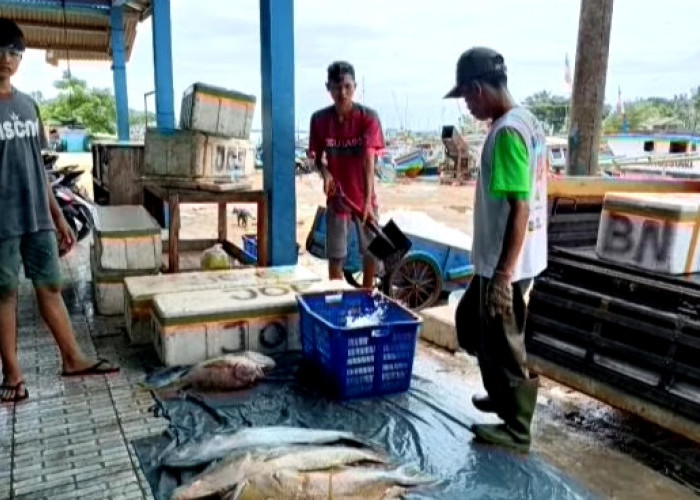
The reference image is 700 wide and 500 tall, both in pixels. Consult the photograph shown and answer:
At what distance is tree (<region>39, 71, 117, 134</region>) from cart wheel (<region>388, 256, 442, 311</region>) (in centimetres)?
2798

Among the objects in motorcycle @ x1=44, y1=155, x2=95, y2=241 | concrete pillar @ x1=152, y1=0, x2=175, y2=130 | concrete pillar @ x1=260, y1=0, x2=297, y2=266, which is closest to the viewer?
concrete pillar @ x1=260, y1=0, x2=297, y2=266

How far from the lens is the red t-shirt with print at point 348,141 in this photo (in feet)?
15.9

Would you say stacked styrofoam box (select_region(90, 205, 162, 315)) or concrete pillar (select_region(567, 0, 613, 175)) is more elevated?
concrete pillar (select_region(567, 0, 613, 175))

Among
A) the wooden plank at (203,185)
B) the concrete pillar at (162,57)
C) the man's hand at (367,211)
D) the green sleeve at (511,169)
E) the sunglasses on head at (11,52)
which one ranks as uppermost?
the concrete pillar at (162,57)

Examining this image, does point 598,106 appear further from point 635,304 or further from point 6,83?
point 6,83

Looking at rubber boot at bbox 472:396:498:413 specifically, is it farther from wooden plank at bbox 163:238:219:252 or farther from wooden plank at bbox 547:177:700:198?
wooden plank at bbox 163:238:219:252

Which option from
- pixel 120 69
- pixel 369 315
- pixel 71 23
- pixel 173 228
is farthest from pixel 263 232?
pixel 71 23

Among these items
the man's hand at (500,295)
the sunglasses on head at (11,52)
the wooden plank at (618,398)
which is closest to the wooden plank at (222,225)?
the sunglasses on head at (11,52)

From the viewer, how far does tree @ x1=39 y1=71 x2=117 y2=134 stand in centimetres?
3156

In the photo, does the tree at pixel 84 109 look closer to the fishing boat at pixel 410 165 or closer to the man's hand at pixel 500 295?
the fishing boat at pixel 410 165

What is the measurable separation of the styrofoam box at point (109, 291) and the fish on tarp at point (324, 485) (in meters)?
2.84

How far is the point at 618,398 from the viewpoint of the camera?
324 centimetres

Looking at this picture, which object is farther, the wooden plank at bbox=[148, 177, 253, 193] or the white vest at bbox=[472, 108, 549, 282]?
the wooden plank at bbox=[148, 177, 253, 193]

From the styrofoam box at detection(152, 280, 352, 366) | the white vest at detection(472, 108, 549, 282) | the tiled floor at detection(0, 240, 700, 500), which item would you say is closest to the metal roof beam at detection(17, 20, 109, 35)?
the tiled floor at detection(0, 240, 700, 500)
